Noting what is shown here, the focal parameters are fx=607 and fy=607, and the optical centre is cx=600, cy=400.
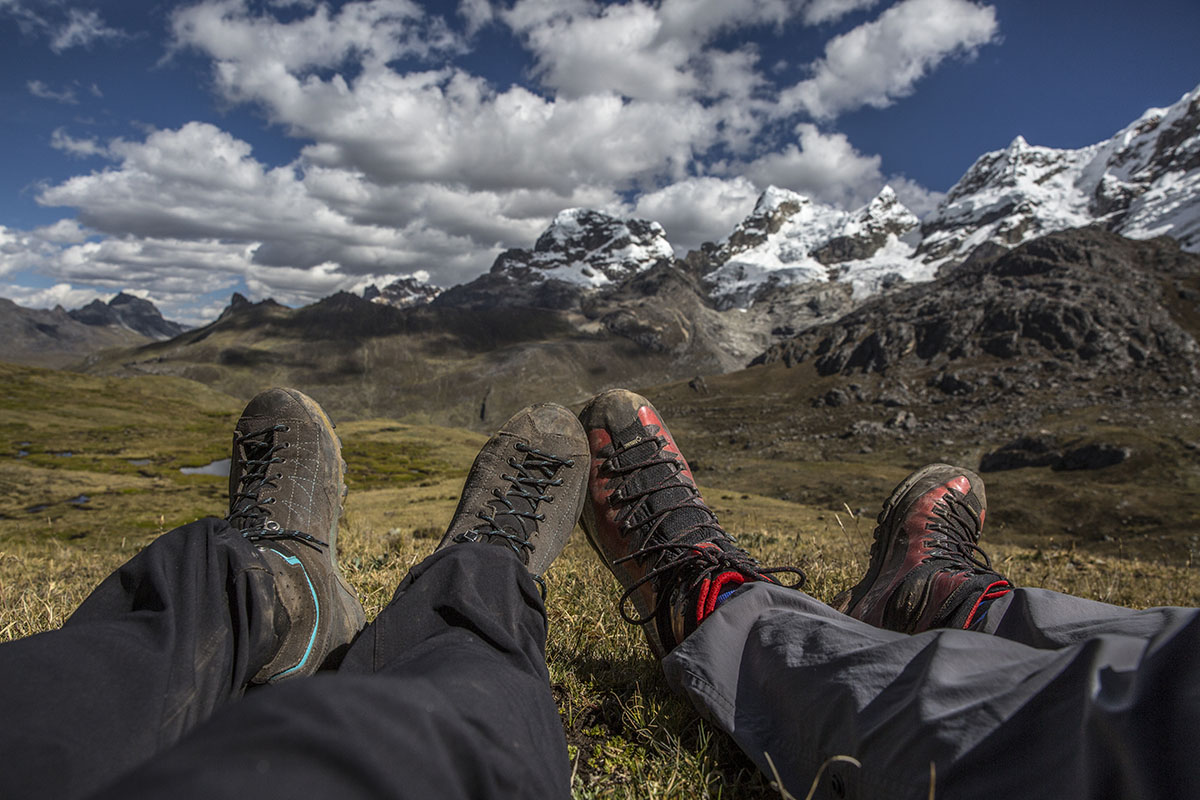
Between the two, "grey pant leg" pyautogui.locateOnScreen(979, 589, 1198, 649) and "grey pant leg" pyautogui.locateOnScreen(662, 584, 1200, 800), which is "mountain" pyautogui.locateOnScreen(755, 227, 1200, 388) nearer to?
"grey pant leg" pyautogui.locateOnScreen(979, 589, 1198, 649)

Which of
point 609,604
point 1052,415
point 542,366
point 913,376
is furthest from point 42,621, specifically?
point 542,366

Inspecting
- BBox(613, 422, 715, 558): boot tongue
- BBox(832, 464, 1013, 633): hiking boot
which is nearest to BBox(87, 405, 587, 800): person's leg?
BBox(613, 422, 715, 558): boot tongue

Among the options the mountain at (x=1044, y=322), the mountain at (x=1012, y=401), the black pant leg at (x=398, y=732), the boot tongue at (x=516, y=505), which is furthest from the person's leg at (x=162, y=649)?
the mountain at (x=1044, y=322)

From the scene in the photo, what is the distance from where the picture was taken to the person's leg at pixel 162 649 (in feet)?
3.93

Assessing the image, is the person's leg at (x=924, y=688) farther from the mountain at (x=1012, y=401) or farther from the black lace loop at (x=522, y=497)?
the mountain at (x=1012, y=401)

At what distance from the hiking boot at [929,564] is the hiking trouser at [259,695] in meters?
1.56

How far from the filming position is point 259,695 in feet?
2.97

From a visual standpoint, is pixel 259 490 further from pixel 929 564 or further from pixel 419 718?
pixel 929 564

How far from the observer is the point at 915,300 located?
14562cm

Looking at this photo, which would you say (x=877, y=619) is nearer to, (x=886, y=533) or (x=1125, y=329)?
(x=886, y=533)

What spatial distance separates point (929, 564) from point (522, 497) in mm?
2077

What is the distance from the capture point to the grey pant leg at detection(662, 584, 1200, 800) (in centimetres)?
107

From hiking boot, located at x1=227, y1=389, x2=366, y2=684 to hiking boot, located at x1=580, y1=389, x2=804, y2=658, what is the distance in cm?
120

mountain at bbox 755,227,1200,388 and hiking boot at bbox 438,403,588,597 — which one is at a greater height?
mountain at bbox 755,227,1200,388
